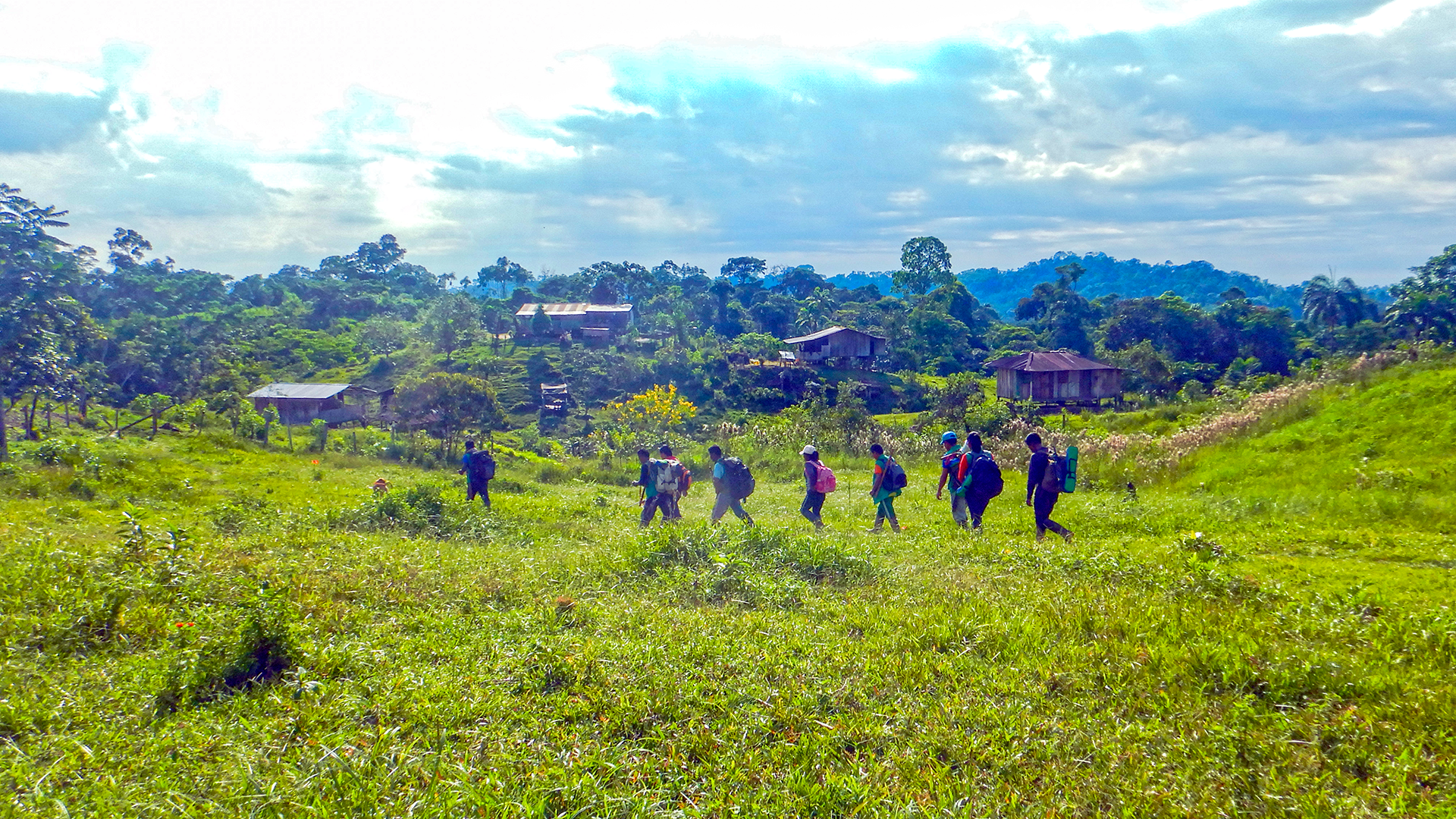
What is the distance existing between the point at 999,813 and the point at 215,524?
34.8 ft

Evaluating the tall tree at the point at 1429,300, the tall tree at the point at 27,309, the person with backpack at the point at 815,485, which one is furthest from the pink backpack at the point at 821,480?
the tall tree at the point at 1429,300

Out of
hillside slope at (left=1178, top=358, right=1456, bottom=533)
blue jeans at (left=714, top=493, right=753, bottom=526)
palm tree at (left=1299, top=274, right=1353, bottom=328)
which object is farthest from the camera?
palm tree at (left=1299, top=274, right=1353, bottom=328)

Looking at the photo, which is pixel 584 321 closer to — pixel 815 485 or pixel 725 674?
pixel 815 485

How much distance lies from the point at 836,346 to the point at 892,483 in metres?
54.9

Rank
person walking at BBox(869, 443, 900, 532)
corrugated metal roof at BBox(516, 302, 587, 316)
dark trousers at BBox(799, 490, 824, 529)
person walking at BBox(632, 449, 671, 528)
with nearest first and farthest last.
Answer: person walking at BBox(869, 443, 900, 532), person walking at BBox(632, 449, 671, 528), dark trousers at BBox(799, 490, 824, 529), corrugated metal roof at BBox(516, 302, 587, 316)

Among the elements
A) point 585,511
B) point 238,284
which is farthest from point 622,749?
point 238,284

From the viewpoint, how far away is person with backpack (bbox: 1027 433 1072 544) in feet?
33.5

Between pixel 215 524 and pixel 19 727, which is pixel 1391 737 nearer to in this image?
pixel 19 727

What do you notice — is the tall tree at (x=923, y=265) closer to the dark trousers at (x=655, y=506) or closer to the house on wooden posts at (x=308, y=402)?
the house on wooden posts at (x=308, y=402)

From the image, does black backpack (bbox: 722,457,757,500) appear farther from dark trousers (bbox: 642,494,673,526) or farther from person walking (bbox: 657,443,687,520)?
dark trousers (bbox: 642,494,673,526)

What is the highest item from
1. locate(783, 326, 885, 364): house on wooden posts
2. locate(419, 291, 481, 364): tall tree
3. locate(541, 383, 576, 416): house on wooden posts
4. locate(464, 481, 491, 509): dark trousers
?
locate(419, 291, 481, 364): tall tree

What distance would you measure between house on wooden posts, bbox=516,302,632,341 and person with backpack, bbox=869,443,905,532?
63.9m

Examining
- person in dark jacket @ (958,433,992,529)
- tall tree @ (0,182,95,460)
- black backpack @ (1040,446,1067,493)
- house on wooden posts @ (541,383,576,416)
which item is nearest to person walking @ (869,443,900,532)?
person in dark jacket @ (958,433,992,529)

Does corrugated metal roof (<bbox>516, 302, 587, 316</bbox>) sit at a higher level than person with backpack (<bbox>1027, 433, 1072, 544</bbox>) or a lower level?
higher
